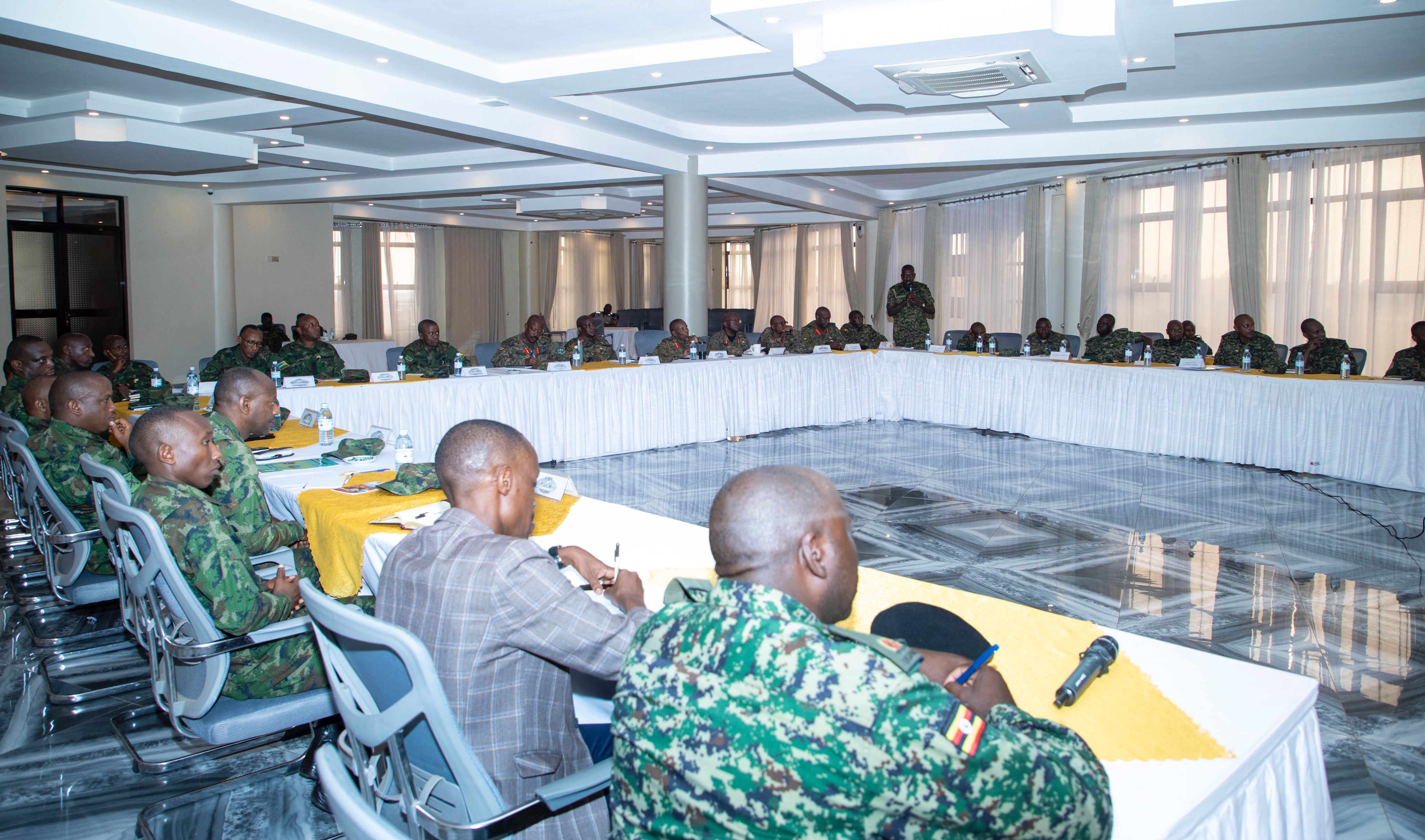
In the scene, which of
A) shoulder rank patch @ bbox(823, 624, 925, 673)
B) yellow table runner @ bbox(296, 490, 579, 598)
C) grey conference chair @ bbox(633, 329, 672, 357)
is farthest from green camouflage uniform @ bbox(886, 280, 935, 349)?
shoulder rank patch @ bbox(823, 624, 925, 673)

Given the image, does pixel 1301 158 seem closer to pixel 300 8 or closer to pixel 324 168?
pixel 300 8

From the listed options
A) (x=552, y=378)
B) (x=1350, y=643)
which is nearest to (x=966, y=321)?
(x=552, y=378)

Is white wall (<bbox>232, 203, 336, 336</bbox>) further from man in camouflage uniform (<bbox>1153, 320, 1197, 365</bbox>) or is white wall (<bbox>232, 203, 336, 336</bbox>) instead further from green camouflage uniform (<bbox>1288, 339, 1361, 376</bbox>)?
green camouflage uniform (<bbox>1288, 339, 1361, 376</bbox>)

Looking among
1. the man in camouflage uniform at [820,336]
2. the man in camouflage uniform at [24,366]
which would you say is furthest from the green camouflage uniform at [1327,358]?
the man in camouflage uniform at [24,366]

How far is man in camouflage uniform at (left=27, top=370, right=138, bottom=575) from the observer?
116 inches

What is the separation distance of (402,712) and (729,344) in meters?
7.29

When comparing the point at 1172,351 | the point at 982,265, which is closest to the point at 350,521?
the point at 1172,351

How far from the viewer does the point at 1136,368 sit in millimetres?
6867

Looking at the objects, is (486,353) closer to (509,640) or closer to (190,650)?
(190,650)

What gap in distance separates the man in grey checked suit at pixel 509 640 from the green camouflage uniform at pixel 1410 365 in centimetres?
655

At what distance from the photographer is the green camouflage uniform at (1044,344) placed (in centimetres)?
827

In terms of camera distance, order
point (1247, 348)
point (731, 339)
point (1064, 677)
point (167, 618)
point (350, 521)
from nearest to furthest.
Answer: point (1064, 677), point (167, 618), point (350, 521), point (1247, 348), point (731, 339)

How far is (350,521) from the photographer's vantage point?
2396 mm

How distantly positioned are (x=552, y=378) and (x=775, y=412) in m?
2.29
